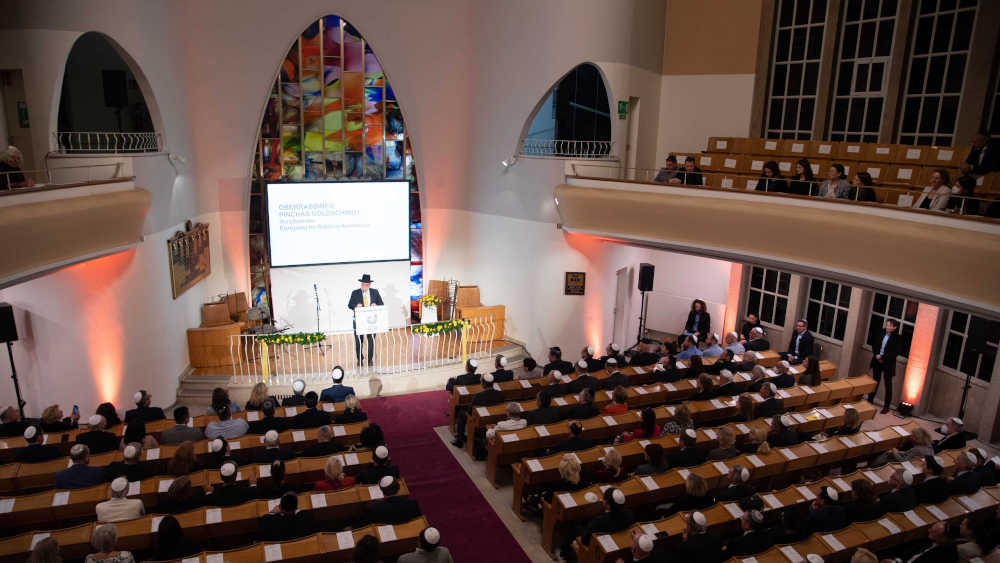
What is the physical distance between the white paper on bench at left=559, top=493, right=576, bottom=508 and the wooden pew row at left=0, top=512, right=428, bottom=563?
175 cm

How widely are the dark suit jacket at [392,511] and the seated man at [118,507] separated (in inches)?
102

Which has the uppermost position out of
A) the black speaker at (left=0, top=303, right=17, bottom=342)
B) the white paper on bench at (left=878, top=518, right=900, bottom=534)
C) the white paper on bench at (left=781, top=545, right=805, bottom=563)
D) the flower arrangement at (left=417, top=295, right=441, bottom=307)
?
the black speaker at (left=0, top=303, right=17, bottom=342)

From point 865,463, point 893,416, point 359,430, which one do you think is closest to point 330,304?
point 359,430

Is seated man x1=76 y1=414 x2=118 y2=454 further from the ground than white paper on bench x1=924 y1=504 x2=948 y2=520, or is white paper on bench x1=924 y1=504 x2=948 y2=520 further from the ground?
seated man x1=76 y1=414 x2=118 y2=454

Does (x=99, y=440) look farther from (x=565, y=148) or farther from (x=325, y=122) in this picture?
(x=565, y=148)

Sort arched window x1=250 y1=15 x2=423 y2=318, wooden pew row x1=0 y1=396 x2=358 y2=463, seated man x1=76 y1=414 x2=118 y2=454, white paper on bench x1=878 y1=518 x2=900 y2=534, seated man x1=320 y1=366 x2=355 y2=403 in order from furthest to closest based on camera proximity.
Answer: arched window x1=250 y1=15 x2=423 y2=318 < seated man x1=320 y1=366 x2=355 y2=403 < wooden pew row x1=0 y1=396 x2=358 y2=463 < seated man x1=76 y1=414 x2=118 y2=454 < white paper on bench x1=878 y1=518 x2=900 y2=534

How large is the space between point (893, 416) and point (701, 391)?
504 centimetres

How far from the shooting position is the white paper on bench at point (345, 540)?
23.4ft

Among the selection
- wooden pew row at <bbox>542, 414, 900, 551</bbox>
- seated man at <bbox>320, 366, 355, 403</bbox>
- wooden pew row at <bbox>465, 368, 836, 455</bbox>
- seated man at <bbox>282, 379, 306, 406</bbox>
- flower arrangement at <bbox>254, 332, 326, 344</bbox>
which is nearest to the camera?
wooden pew row at <bbox>542, 414, 900, 551</bbox>

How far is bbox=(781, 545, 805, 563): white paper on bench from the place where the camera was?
7081mm

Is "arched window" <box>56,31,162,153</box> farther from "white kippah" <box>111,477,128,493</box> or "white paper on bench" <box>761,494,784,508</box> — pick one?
"white paper on bench" <box>761,494,784,508</box>

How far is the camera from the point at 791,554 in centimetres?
715

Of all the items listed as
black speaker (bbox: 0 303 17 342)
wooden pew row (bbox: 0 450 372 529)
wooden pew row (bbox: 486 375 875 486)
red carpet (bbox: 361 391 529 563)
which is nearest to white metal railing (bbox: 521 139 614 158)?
red carpet (bbox: 361 391 529 563)

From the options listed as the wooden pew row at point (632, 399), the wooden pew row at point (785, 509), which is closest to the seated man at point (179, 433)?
the wooden pew row at point (632, 399)
